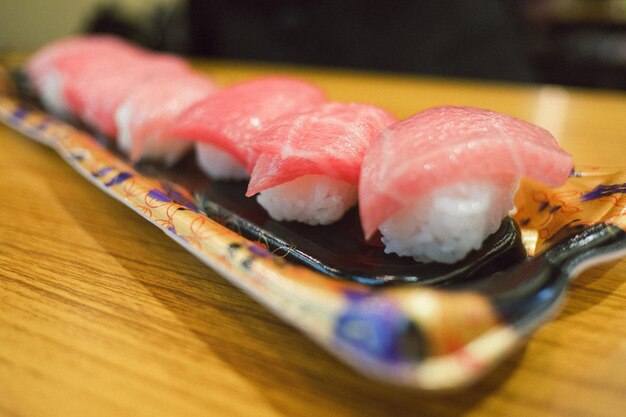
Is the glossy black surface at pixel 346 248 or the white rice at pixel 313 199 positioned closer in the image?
the glossy black surface at pixel 346 248

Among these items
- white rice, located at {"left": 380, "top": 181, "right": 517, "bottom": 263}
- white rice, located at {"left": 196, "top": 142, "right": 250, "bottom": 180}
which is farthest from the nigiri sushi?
white rice, located at {"left": 196, "top": 142, "right": 250, "bottom": 180}

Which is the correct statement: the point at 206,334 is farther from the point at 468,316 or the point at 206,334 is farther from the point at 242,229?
the point at 468,316

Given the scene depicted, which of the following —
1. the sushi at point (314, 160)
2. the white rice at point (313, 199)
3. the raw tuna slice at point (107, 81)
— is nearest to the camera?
the sushi at point (314, 160)

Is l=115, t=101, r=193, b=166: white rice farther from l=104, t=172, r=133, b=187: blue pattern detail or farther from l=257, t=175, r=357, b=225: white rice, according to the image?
l=257, t=175, r=357, b=225: white rice

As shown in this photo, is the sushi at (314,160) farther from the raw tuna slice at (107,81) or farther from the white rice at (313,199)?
the raw tuna slice at (107,81)

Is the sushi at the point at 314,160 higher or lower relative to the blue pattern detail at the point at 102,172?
higher

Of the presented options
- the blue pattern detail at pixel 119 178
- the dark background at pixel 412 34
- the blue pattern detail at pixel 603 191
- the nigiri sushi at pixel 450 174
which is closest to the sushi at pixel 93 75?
the blue pattern detail at pixel 119 178
